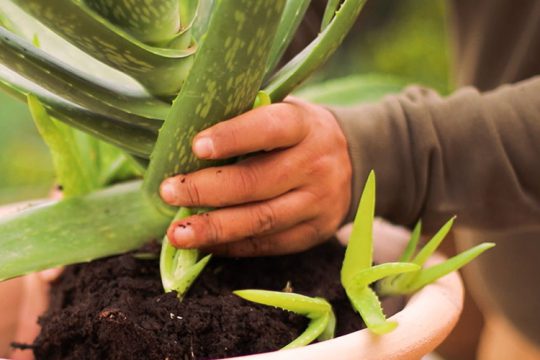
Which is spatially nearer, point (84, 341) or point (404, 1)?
point (84, 341)

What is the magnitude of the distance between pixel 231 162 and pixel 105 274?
0.38 ft

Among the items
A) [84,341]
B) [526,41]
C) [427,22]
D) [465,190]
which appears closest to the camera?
[84,341]

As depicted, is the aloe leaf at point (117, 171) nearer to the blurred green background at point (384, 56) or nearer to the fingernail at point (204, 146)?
the fingernail at point (204, 146)

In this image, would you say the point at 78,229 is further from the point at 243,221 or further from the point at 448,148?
the point at 448,148

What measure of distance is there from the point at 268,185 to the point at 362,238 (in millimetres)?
73

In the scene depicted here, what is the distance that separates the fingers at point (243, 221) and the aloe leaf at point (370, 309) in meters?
0.07

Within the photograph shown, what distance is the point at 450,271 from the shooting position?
1.54 feet

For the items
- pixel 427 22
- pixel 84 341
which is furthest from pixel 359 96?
pixel 427 22

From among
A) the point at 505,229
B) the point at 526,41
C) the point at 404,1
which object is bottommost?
the point at 505,229

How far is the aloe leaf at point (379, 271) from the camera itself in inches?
16.0

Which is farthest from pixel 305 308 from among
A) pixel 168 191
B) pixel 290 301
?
pixel 168 191

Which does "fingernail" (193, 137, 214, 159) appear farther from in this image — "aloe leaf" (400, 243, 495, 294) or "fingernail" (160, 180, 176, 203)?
"aloe leaf" (400, 243, 495, 294)

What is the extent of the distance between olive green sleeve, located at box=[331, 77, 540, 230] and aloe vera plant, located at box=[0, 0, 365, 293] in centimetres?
11

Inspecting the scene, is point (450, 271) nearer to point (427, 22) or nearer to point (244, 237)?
point (244, 237)
